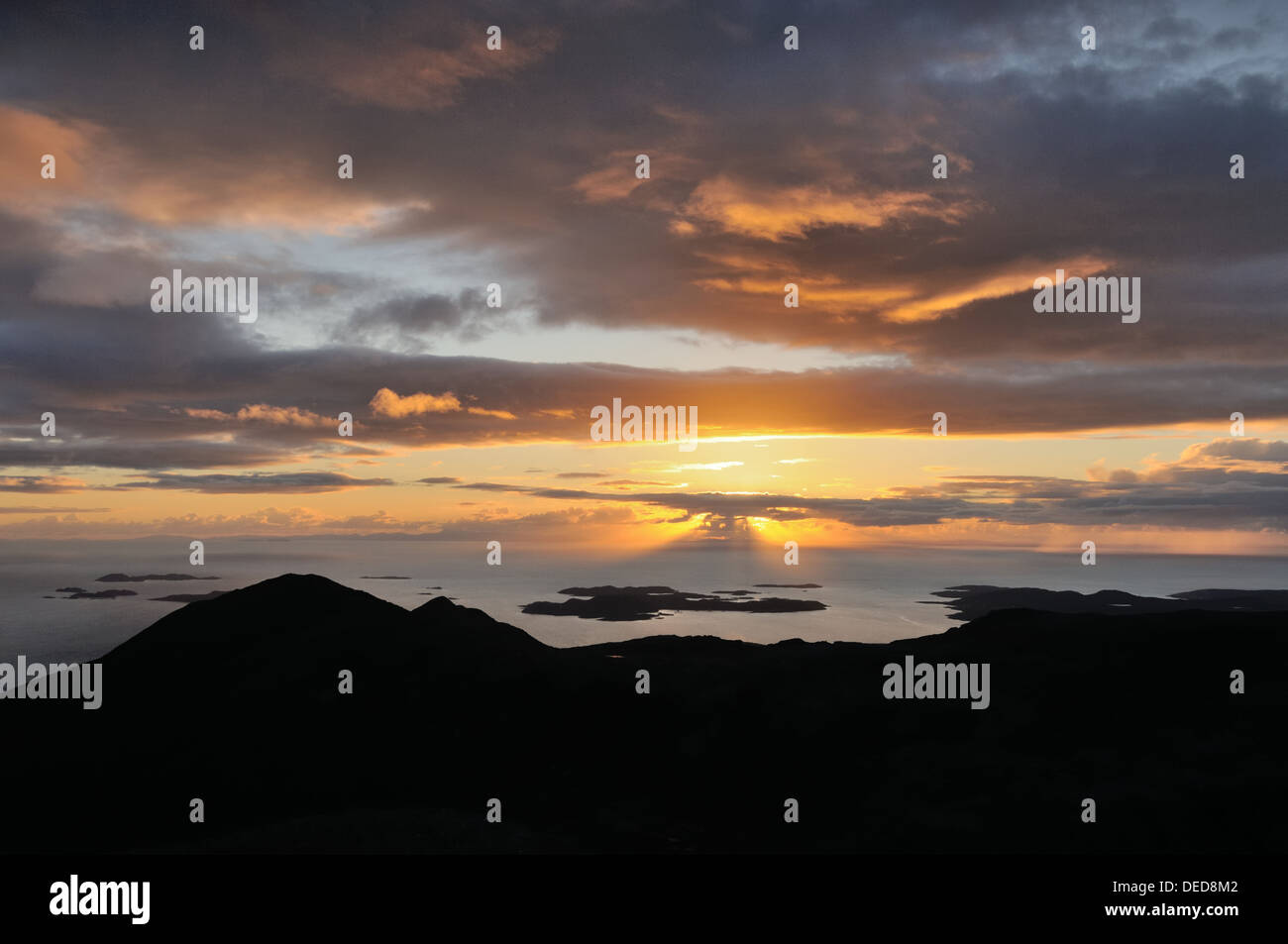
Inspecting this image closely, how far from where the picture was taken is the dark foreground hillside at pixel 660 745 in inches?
1559

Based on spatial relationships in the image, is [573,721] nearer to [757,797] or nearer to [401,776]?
[401,776]

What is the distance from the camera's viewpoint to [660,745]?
180ft

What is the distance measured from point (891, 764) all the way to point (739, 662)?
18858 mm

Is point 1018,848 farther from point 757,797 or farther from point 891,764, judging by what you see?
point 757,797

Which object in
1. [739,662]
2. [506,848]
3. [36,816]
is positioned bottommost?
[36,816]

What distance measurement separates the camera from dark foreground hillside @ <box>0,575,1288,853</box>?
39.6 meters
